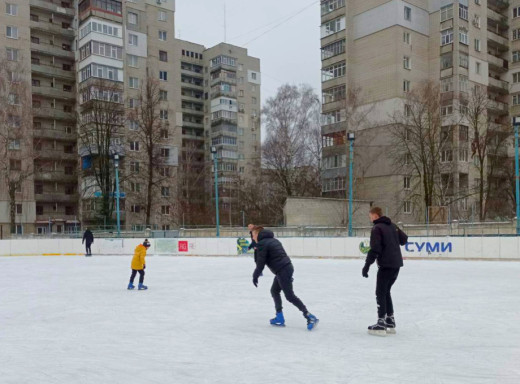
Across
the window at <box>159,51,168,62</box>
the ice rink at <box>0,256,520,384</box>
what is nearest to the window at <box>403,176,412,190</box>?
the ice rink at <box>0,256,520,384</box>

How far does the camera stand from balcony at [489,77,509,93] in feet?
170

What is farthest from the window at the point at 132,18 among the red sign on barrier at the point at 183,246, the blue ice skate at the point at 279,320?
the blue ice skate at the point at 279,320

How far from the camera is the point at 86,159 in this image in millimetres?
50375

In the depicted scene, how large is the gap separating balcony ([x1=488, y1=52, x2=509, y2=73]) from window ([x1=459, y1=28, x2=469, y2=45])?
558 centimetres

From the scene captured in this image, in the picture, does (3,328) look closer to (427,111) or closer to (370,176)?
(427,111)

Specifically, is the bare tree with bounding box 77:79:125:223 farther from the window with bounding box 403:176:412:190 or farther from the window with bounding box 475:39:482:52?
the window with bounding box 475:39:482:52

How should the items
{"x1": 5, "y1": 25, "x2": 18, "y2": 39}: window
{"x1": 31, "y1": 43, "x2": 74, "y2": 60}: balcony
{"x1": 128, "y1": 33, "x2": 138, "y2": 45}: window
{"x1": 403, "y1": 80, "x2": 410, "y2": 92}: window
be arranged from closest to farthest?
{"x1": 403, "y1": 80, "x2": 410, "y2": 92}: window
{"x1": 5, "y1": 25, "x2": 18, "y2": 39}: window
{"x1": 31, "y1": 43, "x2": 74, "y2": 60}: balcony
{"x1": 128, "y1": 33, "x2": 138, "y2": 45}: window

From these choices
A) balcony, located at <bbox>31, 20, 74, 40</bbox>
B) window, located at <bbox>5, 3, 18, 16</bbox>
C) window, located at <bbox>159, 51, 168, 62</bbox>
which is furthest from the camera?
window, located at <bbox>159, 51, 168, 62</bbox>

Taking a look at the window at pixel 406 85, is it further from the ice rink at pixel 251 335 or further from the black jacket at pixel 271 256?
the black jacket at pixel 271 256

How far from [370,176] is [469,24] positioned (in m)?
17.6

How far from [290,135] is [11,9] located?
3088cm

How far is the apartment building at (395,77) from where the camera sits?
43.9m

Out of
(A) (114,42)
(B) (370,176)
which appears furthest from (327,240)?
(A) (114,42)

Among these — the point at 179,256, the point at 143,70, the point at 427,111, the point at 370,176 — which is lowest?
the point at 179,256
